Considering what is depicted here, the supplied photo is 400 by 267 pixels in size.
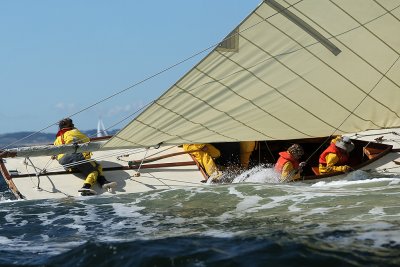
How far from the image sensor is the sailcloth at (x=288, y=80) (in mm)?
12078

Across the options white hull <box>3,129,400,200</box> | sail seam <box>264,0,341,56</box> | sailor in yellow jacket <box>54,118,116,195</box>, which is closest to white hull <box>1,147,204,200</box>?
white hull <box>3,129,400,200</box>

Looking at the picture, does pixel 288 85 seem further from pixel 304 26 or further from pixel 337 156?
pixel 337 156

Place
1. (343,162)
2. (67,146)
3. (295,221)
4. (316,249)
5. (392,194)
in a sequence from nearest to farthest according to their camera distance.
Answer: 1. (316,249)
2. (295,221)
3. (392,194)
4. (67,146)
5. (343,162)

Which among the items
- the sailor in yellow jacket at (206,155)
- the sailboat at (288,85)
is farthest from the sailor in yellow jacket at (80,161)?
the sailor in yellow jacket at (206,155)

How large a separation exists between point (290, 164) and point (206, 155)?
1.76m

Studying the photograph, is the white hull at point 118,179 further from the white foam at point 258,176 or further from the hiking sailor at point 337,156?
the hiking sailor at point 337,156

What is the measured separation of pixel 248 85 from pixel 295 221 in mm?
3164

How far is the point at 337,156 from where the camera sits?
14.2m

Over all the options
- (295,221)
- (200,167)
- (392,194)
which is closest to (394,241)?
(295,221)

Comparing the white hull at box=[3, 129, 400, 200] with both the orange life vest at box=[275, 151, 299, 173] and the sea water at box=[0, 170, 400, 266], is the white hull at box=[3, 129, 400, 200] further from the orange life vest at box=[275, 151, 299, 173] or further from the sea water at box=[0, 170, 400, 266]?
the orange life vest at box=[275, 151, 299, 173]

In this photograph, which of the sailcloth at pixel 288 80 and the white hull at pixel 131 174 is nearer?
the sailcloth at pixel 288 80

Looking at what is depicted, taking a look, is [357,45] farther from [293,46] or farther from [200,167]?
[200,167]

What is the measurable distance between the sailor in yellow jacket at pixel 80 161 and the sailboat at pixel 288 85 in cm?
75

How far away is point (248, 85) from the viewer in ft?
41.4
